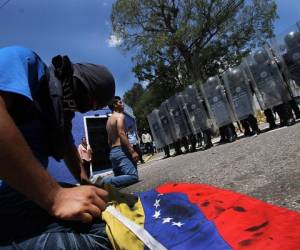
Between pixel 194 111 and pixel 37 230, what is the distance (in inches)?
484

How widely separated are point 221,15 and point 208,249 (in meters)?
29.7

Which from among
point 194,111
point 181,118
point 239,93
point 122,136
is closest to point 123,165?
point 122,136

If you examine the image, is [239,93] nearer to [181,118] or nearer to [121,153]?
[181,118]

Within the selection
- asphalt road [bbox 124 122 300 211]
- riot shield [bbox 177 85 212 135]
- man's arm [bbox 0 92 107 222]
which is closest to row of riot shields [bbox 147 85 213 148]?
riot shield [bbox 177 85 212 135]

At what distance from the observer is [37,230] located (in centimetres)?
143

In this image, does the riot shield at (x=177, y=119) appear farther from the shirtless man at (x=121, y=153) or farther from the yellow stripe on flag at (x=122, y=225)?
the yellow stripe on flag at (x=122, y=225)

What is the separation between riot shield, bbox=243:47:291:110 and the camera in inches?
421

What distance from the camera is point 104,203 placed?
5.10ft

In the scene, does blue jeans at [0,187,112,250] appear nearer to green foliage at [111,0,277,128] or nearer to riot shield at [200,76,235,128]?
riot shield at [200,76,235,128]

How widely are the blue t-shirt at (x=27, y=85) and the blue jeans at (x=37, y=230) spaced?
86 mm

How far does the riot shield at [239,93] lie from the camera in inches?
461

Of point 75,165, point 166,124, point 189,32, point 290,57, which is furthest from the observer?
point 189,32

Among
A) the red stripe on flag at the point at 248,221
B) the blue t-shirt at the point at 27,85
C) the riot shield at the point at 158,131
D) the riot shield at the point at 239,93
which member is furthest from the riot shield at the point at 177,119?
the blue t-shirt at the point at 27,85

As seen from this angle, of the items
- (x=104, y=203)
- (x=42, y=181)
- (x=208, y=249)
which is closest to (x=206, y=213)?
(x=208, y=249)
